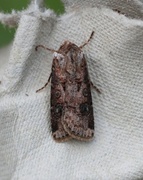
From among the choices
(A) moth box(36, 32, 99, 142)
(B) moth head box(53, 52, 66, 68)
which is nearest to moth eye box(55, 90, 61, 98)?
(A) moth box(36, 32, 99, 142)

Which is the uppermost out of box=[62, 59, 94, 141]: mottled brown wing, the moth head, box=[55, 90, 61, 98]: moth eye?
the moth head

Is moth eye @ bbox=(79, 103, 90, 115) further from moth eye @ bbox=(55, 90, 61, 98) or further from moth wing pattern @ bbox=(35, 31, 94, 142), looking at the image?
moth eye @ bbox=(55, 90, 61, 98)

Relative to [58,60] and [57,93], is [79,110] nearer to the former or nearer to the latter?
[57,93]

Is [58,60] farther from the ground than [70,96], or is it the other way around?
[58,60]

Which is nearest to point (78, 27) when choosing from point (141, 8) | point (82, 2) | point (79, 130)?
point (82, 2)

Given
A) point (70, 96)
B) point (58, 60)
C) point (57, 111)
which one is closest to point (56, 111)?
point (57, 111)

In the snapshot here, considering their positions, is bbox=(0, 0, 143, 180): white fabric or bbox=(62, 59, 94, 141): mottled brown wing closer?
bbox=(0, 0, 143, 180): white fabric

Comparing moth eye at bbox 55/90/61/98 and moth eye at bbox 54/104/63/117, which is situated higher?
moth eye at bbox 55/90/61/98
